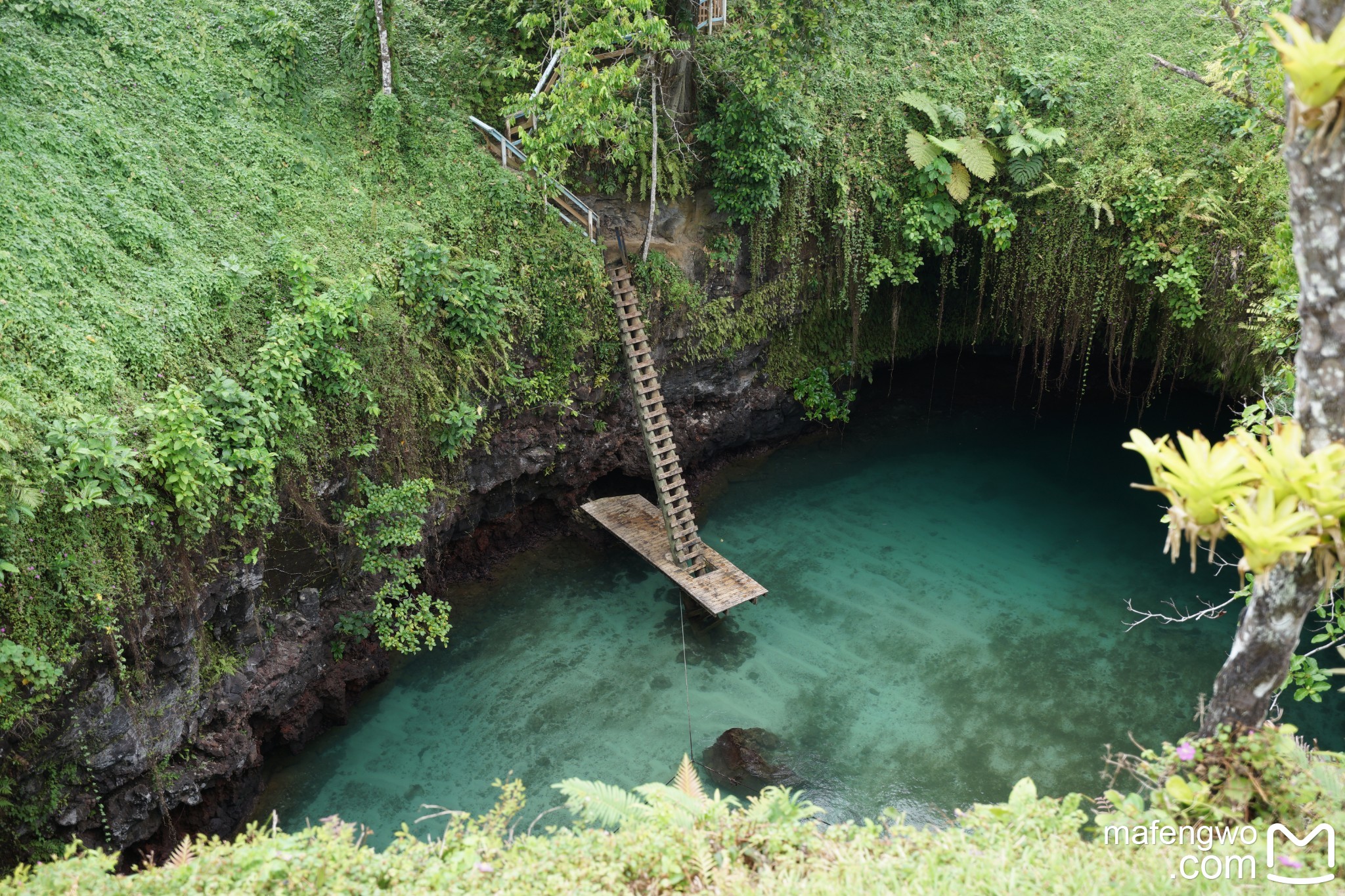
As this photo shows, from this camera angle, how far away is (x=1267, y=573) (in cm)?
432

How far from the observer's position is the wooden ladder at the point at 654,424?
1089 cm

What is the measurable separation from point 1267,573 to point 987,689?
6.09m

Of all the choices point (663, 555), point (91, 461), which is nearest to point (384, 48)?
point (91, 461)

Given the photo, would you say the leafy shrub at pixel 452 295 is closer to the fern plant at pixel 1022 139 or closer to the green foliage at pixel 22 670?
the green foliage at pixel 22 670

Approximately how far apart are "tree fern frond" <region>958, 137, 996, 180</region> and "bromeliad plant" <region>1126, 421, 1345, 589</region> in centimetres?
867

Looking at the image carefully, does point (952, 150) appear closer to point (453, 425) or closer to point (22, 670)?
point (453, 425)

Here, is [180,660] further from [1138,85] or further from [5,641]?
[1138,85]

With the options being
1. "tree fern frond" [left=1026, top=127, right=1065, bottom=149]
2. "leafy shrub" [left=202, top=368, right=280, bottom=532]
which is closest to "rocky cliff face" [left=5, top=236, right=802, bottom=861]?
"leafy shrub" [left=202, top=368, right=280, bottom=532]

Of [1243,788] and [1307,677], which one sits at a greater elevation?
[1243,788]

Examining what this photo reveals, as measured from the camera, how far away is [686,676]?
1023 centimetres

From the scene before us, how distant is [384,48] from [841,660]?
29.8 feet

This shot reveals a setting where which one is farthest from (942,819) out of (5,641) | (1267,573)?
(5,641)

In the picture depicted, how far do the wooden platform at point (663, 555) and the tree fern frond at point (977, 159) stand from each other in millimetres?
6275

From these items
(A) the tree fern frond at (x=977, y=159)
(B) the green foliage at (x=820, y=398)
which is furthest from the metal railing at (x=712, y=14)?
(B) the green foliage at (x=820, y=398)
